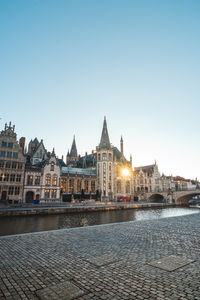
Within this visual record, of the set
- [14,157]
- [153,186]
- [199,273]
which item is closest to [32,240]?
[199,273]

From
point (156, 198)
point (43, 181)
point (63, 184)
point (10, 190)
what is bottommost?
point (156, 198)

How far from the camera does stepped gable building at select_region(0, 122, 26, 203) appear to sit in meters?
41.1

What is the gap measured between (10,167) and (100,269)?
4157cm

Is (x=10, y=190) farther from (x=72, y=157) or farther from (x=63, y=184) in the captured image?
(x=72, y=157)

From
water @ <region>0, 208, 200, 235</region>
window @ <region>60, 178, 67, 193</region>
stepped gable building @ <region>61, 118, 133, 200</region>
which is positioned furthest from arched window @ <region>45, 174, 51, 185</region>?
water @ <region>0, 208, 200, 235</region>

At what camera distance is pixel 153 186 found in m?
83.8

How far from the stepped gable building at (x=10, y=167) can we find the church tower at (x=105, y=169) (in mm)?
29023

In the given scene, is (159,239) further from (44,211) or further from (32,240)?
(44,211)

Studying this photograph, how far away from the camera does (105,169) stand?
2633 inches

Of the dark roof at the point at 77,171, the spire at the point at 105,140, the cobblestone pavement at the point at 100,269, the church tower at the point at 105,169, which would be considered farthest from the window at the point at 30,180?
the cobblestone pavement at the point at 100,269

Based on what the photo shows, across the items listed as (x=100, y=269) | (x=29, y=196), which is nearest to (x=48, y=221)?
(x=100, y=269)

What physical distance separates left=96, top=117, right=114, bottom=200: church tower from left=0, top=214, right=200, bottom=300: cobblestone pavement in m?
55.0

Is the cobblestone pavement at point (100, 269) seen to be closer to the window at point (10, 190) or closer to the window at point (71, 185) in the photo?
the window at point (10, 190)

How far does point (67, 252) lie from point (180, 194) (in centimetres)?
6520
